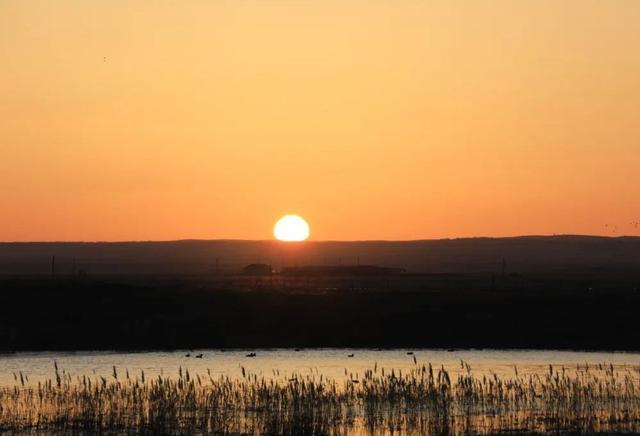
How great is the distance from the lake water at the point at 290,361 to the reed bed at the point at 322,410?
9.67m

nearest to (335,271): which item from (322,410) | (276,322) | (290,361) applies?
(276,322)

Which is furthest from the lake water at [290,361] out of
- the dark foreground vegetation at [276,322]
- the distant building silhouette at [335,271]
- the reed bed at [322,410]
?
the distant building silhouette at [335,271]

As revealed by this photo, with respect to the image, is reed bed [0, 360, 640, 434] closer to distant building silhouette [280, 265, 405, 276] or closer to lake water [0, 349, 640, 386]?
lake water [0, 349, 640, 386]

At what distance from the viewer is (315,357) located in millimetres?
62312

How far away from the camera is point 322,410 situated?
38.8m

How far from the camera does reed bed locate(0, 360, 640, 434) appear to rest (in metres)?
35.8

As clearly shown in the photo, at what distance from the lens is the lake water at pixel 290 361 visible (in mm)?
53938

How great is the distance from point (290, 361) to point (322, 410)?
2154cm

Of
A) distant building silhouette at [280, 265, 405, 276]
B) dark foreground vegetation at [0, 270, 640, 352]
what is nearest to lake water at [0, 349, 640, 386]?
dark foreground vegetation at [0, 270, 640, 352]

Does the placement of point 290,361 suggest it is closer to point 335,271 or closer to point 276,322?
point 276,322

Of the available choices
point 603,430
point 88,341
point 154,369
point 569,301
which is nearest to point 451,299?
point 569,301

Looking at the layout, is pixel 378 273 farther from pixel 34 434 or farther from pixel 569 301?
pixel 34 434

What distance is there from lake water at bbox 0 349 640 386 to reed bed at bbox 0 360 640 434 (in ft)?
31.7

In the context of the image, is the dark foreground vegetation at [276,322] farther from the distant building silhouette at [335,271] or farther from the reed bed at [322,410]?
the distant building silhouette at [335,271]
